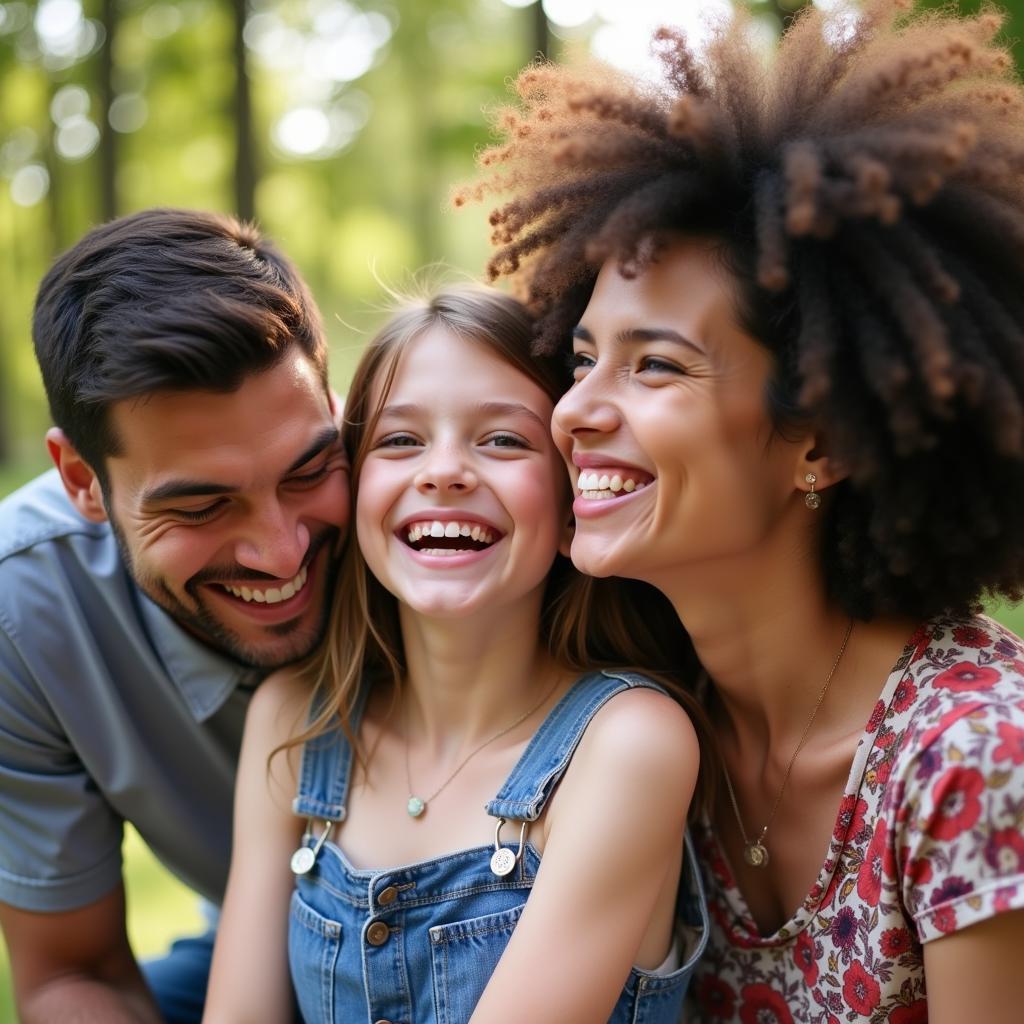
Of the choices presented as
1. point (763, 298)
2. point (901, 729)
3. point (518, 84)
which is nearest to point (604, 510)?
point (763, 298)

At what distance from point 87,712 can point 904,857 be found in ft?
6.35

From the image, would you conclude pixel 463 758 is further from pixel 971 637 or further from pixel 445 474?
pixel 971 637

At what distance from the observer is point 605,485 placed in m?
2.31

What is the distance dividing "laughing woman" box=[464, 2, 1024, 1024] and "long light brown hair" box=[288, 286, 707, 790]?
10cm

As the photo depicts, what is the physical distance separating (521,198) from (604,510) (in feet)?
2.34

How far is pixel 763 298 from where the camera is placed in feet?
7.17

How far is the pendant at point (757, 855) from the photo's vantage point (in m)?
2.46

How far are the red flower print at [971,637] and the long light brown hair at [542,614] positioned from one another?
0.57 meters

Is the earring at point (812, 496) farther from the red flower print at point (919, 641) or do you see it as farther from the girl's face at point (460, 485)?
the girl's face at point (460, 485)

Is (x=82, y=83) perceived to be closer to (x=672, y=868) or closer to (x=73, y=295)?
(x=73, y=295)

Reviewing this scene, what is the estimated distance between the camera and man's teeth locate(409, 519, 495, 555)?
2430 millimetres

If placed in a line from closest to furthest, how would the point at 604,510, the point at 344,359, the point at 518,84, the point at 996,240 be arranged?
1. the point at 996,240
2. the point at 604,510
3. the point at 518,84
4. the point at 344,359

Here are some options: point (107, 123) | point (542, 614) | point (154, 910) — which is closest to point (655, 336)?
point (542, 614)

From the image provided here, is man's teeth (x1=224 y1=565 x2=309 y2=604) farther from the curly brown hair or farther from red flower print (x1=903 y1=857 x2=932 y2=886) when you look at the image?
red flower print (x1=903 y1=857 x2=932 y2=886)
